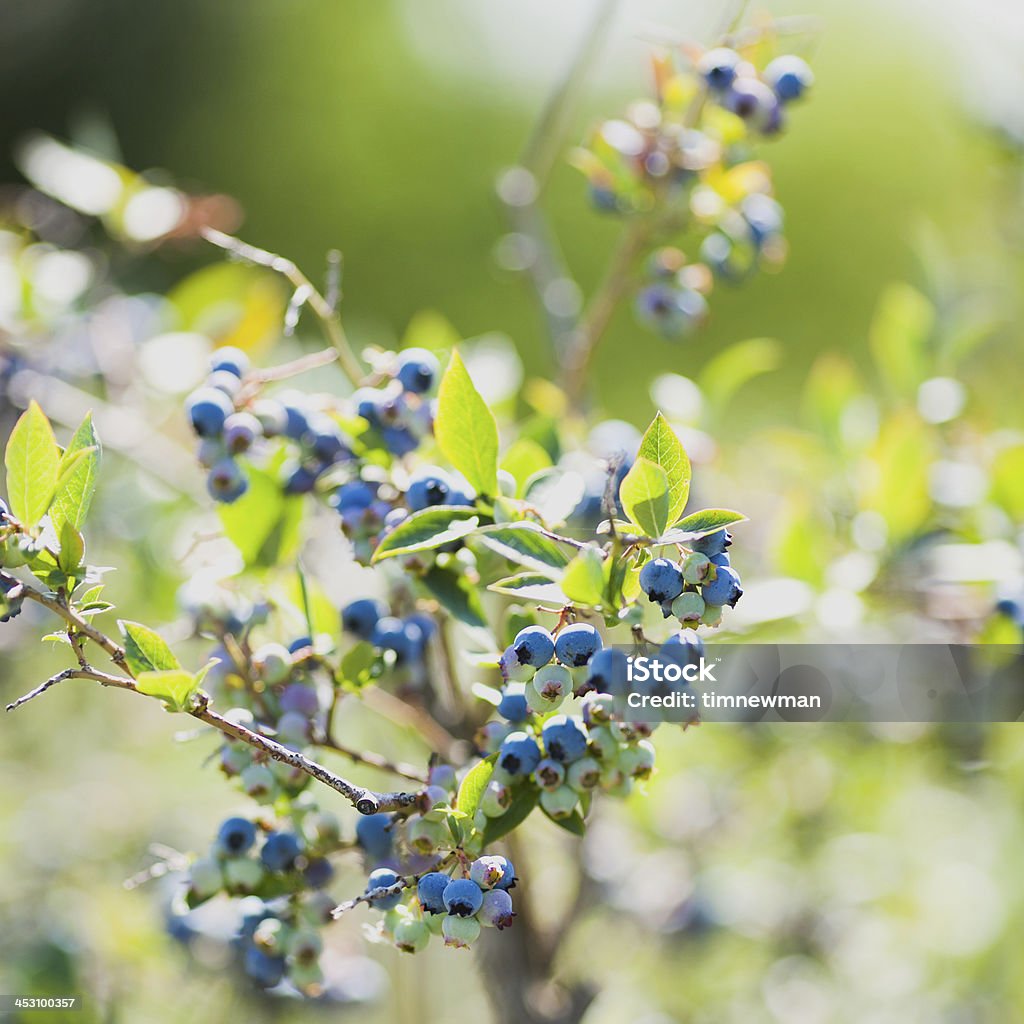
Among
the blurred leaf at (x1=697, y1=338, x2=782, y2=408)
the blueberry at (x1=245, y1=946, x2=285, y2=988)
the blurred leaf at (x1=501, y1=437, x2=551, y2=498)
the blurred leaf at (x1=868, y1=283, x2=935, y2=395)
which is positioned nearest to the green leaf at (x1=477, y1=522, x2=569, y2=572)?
the blurred leaf at (x1=501, y1=437, x2=551, y2=498)

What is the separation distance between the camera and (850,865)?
1.46 metres

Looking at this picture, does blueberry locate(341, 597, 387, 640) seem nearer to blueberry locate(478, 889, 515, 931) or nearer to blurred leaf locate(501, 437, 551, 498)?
blurred leaf locate(501, 437, 551, 498)

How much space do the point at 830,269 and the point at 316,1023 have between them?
6.60m

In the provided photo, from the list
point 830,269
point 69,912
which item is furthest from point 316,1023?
point 830,269

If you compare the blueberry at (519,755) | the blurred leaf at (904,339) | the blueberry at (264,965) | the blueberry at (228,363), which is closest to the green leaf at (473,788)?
the blueberry at (519,755)

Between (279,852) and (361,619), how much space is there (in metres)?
0.16

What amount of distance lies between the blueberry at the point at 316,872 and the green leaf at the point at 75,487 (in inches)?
9.9

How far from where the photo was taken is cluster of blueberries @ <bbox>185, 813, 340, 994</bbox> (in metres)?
0.67

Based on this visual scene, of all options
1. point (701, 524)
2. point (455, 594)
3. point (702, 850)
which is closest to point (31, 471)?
point (455, 594)

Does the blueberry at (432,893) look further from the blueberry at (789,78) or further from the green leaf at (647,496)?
the blueberry at (789,78)

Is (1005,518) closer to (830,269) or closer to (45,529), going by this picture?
(45,529)

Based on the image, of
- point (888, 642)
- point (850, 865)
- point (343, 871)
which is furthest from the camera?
point (850, 865)

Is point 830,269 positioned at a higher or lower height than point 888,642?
lower

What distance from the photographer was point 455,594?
69cm
